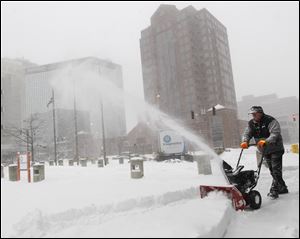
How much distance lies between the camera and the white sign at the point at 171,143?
2148cm

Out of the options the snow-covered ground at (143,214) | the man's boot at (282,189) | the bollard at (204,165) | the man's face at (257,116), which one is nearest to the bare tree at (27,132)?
the bollard at (204,165)

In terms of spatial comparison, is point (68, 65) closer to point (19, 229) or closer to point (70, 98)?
point (70, 98)

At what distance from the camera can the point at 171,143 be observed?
21734 mm

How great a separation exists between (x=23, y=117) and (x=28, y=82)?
731 cm

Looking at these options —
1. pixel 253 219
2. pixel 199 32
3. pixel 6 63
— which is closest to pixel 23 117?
pixel 6 63

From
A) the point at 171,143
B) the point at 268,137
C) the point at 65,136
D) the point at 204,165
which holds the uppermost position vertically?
the point at 65,136

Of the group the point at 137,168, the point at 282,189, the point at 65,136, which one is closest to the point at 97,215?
the point at 282,189

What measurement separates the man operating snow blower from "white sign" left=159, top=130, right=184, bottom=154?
16.8 metres

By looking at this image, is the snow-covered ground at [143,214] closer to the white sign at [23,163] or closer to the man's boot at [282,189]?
the man's boot at [282,189]

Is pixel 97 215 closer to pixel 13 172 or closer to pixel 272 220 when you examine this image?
pixel 272 220

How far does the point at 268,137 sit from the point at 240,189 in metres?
1.04

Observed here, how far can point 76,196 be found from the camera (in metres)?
5.75

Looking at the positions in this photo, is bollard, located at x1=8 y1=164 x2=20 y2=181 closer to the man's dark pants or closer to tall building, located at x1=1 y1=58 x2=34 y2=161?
the man's dark pants

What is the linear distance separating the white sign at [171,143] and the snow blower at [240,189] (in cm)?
1701
